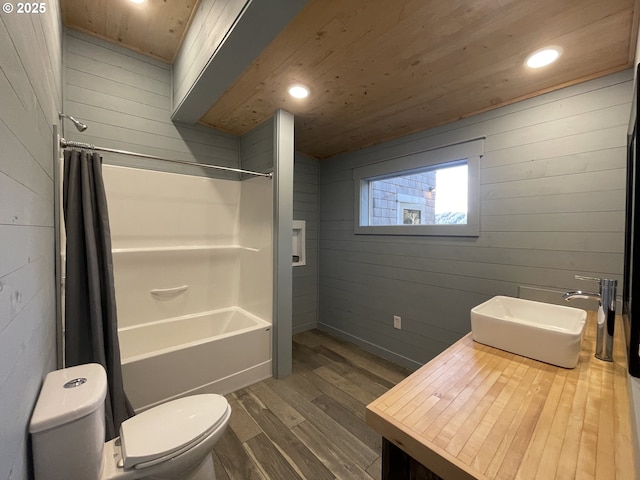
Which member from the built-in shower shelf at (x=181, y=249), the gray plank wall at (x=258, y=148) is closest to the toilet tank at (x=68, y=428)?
the built-in shower shelf at (x=181, y=249)

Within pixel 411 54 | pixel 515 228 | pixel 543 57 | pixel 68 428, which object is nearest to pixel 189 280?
pixel 68 428

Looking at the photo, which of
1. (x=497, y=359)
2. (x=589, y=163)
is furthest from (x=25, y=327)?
(x=589, y=163)

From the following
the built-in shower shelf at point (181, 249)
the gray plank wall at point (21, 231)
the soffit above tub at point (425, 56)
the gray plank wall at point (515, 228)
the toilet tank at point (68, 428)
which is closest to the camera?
the gray plank wall at point (21, 231)

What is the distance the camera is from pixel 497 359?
44.8 inches

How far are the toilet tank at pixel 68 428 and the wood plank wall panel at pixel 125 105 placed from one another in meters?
1.91

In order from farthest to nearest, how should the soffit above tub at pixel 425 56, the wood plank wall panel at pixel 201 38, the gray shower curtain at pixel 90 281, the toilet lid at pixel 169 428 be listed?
the gray shower curtain at pixel 90 281 → the wood plank wall panel at pixel 201 38 → the soffit above tub at pixel 425 56 → the toilet lid at pixel 169 428

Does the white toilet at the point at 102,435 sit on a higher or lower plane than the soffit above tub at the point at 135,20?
lower

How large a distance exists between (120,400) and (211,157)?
2124 millimetres

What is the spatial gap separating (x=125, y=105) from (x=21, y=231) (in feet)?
6.84

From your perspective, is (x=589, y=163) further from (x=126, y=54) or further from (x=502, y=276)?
(x=126, y=54)

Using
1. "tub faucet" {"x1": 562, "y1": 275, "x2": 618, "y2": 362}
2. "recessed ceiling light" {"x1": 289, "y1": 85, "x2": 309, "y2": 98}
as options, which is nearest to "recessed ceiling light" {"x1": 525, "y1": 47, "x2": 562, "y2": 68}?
"tub faucet" {"x1": 562, "y1": 275, "x2": 618, "y2": 362}

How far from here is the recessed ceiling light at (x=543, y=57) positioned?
1392mm

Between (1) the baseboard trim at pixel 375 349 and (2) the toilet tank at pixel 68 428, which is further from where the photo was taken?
(1) the baseboard trim at pixel 375 349

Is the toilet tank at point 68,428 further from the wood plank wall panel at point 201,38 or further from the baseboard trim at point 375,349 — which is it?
the baseboard trim at point 375,349
